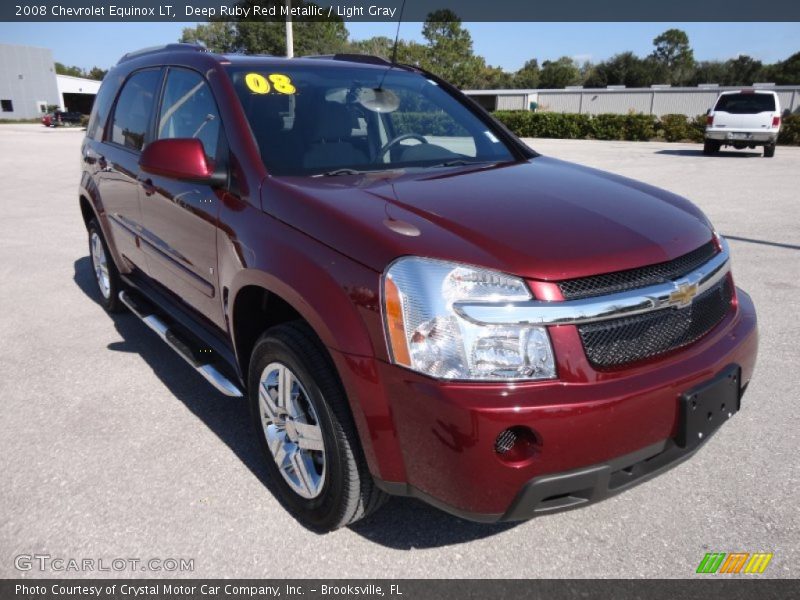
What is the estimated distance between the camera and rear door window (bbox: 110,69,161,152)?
383 centimetres

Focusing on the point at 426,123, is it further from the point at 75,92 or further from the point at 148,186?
the point at 75,92

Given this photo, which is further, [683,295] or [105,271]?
[105,271]

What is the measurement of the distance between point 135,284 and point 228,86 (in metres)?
1.95

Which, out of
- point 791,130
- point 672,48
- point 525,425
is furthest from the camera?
point 672,48

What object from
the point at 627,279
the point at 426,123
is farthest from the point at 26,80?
the point at 627,279

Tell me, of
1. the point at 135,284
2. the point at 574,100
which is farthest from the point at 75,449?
the point at 574,100

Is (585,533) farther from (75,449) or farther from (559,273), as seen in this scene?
(75,449)

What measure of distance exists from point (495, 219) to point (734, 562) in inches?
61.0

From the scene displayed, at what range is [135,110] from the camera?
4.09 meters

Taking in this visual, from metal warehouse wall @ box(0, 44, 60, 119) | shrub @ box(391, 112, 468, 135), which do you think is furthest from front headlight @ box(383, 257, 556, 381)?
metal warehouse wall @ box(0, 44, 60, 119)

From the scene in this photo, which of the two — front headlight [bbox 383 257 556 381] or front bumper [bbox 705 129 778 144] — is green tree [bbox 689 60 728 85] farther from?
front headlight [bbox 383 257 556 381]

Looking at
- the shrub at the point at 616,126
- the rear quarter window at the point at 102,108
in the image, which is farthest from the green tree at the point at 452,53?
the rear quarter window at the point at 102,108

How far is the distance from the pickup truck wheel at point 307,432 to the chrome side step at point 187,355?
0.19 m

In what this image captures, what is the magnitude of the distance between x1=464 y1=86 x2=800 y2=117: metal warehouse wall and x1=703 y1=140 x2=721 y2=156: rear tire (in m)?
22.6
